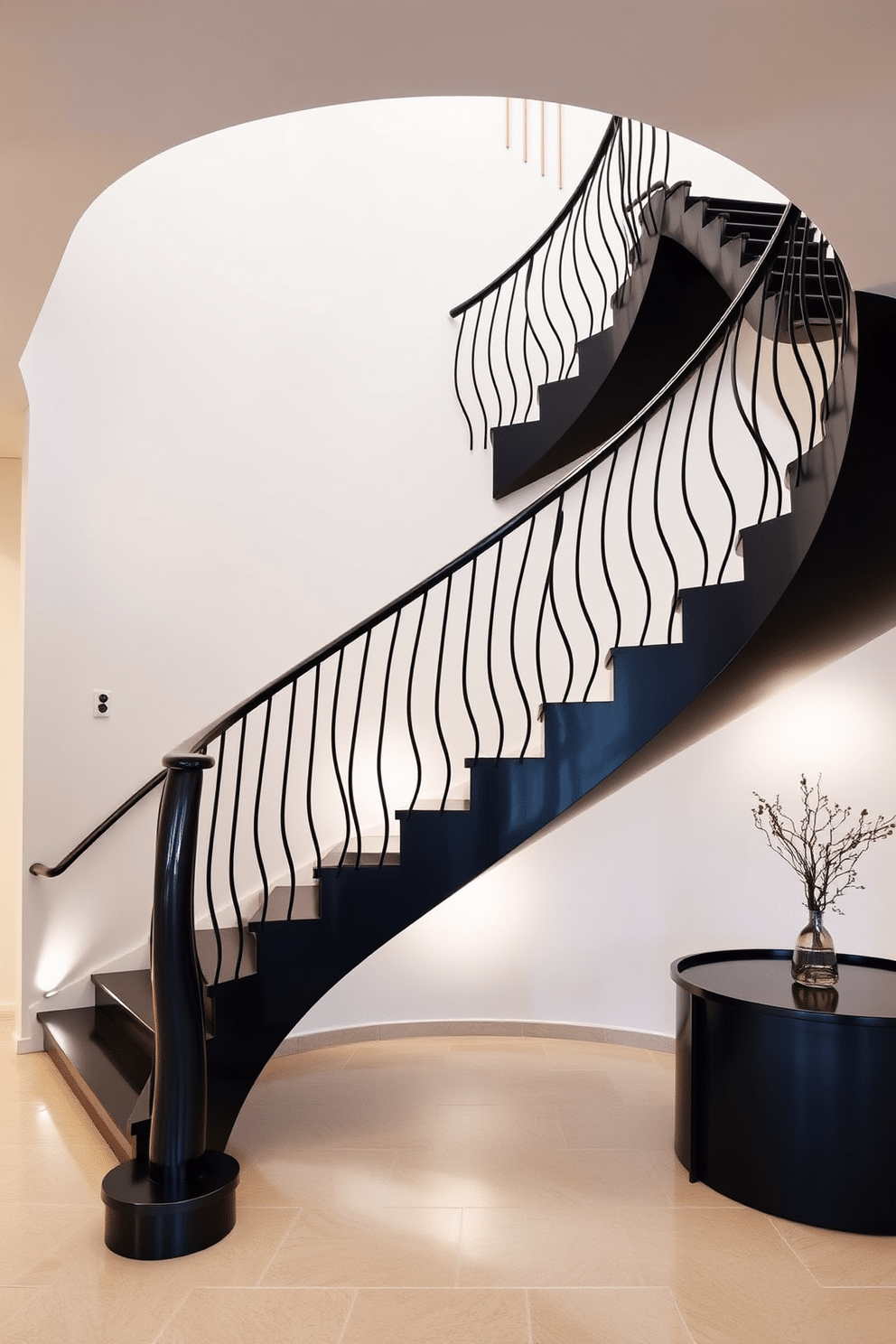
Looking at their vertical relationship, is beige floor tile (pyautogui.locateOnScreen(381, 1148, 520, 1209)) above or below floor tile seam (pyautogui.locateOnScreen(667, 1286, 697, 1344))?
below

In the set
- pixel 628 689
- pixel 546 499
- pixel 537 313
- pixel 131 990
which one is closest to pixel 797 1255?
pixel 628 689

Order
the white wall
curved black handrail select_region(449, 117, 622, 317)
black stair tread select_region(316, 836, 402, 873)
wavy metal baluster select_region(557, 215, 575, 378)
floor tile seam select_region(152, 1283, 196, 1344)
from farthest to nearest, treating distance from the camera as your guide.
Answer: wavy metal baluster select_region(557, 215, 575, 378), curved black handrail select_region(449, 117, 622, 317), the white wall, black stair tread select_region(316, 836, 402, 873), floor tile seam select_region(152, 1283, 196, 1344)

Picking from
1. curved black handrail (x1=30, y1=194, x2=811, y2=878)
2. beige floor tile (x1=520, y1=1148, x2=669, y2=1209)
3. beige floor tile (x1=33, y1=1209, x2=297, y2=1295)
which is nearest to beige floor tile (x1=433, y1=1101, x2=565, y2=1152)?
beige floor tile (x1=520, y1=1148, x2=669, y2=1209)

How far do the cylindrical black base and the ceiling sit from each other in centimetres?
305

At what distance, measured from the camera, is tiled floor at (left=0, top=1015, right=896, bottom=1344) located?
2.69 m

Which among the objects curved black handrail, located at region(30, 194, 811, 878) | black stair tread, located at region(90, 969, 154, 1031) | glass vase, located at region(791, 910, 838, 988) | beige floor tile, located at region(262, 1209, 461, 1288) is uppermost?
curved black handrail, located at region(30, 194, 811, 878)

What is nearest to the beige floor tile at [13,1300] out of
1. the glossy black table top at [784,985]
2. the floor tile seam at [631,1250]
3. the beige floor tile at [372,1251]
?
the beige floor tile at [372,1251]

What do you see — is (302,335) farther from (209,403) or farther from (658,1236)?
(658,1236)

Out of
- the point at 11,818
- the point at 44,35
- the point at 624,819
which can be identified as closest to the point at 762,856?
the point at 624,819

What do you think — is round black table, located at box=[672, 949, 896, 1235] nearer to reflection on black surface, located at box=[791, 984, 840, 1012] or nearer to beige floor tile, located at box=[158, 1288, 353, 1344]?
reflection on black surface, located at box=[791, 984, 840, 1012]

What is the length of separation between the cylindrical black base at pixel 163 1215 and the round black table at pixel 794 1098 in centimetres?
166

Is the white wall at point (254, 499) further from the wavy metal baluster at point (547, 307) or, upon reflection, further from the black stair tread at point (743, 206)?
the black stair tread at point (743, 206)

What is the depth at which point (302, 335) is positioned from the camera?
5.88 metres

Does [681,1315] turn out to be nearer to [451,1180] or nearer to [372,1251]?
[372,1251]
